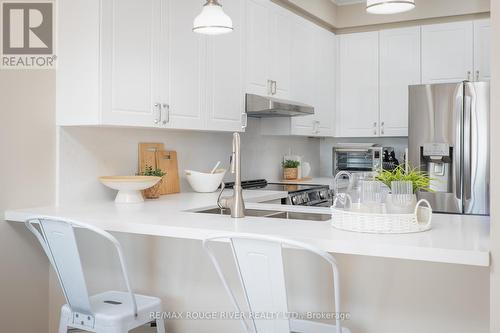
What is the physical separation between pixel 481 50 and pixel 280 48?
6.07 ft

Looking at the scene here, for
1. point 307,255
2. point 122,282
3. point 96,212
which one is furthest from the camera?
point 122,282

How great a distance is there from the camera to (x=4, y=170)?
2.48 metres

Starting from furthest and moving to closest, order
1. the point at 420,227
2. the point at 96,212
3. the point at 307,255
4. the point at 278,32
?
1. the point at 278,32
2. the point at 96,212
3. the point at 307,255
4. the point at 420,227

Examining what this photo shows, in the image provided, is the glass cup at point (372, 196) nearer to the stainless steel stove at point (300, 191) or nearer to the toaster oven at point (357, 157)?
the stainless steel stove at point (300, 191)

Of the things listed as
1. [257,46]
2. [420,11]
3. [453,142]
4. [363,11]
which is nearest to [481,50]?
[420,11]

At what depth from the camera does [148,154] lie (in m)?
3.25

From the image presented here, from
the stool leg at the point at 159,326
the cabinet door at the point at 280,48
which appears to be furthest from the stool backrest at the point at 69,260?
the cabinet door at the point at 280,48

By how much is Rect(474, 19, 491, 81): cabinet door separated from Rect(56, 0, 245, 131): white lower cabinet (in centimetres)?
244

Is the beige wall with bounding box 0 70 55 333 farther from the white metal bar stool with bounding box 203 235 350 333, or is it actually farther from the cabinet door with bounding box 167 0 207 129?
the white metal bar stool with bounding box 203 235 350 333

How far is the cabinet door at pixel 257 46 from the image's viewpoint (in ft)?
12.2

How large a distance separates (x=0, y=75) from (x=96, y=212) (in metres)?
0.81

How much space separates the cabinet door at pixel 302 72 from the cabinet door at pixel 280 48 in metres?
0.09

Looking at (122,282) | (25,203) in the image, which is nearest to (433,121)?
(122,282)

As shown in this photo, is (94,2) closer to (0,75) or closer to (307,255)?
(0,75)
